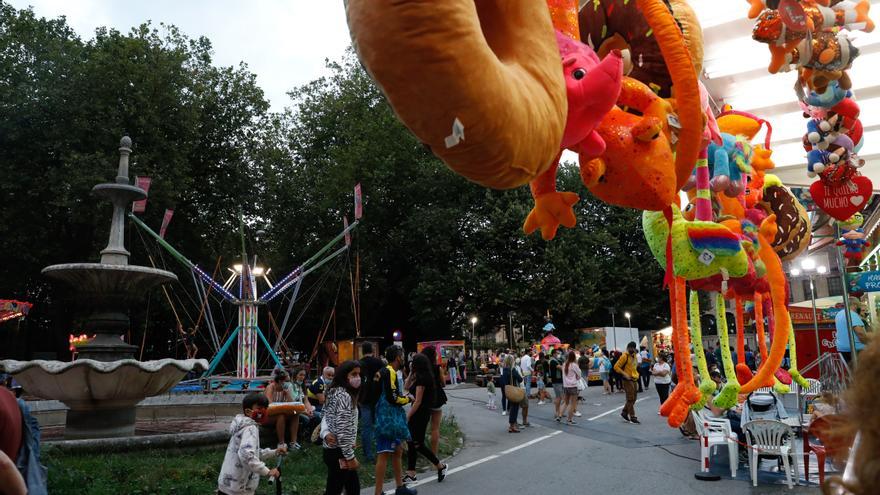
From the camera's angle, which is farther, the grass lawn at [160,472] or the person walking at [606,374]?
the person walking at [606,374]

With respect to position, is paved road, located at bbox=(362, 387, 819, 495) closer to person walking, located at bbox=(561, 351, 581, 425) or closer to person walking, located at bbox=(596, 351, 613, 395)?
person walking, located at bbox=(561, 351, 581, 425)

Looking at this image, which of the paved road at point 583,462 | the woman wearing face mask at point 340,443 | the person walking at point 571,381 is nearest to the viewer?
the woman wearing face mask at point 340,443

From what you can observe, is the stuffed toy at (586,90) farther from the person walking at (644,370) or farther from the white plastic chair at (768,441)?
the person walking at (644,370)

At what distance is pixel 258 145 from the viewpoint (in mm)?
30750

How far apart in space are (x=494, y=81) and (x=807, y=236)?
20.4 feet

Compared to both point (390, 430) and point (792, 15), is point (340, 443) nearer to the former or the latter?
point (390, 430)

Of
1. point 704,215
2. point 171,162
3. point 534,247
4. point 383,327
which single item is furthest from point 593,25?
point 383,327

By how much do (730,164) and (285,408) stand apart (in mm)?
7748

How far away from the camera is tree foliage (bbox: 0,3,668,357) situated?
24.5 metres

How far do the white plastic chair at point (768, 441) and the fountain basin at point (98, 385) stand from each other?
337 inches

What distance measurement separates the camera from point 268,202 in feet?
105

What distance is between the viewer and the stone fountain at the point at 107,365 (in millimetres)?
8750

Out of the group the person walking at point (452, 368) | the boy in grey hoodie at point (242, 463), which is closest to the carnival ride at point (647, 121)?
the boy in grey hoodie at point (242, 463)

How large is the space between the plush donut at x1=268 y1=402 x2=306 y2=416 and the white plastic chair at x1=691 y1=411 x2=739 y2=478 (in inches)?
254
